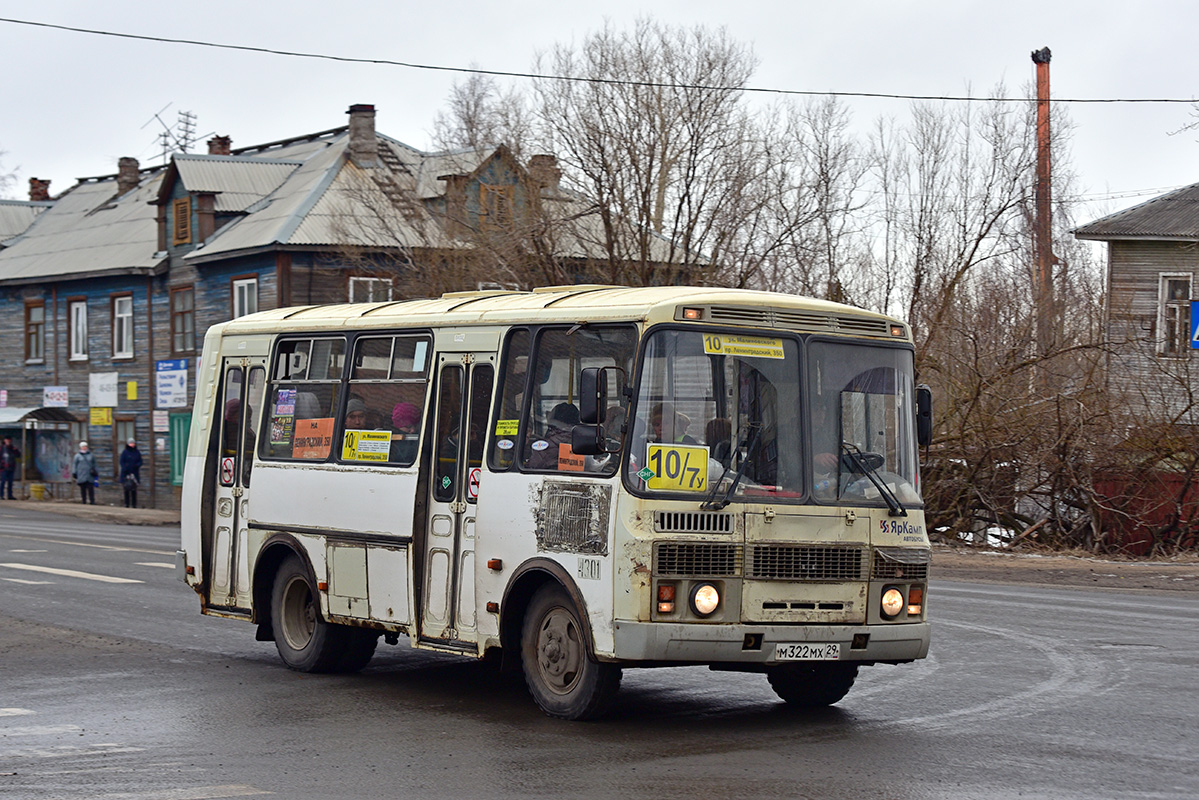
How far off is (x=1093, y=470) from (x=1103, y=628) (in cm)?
1102

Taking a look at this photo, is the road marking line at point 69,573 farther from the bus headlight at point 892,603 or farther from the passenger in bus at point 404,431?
the bus headlight at point 892,603

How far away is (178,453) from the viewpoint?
4609cm

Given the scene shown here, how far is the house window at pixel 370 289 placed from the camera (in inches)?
1451

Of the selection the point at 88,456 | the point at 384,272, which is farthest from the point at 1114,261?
the point at 88,456

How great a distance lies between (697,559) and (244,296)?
3680 centimetres

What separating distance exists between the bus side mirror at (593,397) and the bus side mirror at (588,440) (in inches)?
2.6

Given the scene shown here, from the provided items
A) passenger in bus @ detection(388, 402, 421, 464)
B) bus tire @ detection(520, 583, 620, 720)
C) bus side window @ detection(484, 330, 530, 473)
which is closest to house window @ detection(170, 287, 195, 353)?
passenger in bus @ detection(388, 402, 421, 464)

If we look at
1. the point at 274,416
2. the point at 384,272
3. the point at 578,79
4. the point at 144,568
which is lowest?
the point at 144,568

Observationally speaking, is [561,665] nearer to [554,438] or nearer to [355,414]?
[554,438]

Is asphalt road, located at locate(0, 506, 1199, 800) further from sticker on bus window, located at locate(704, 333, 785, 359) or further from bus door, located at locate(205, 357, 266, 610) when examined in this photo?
sticker on bus window, located at locate(704, 333, 785, 359)

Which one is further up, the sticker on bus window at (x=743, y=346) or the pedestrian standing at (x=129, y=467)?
the sticker on bus window at (x=743, y=346)

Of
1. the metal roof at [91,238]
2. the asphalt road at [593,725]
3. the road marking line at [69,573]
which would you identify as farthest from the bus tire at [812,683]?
the metal roof at [91,238]

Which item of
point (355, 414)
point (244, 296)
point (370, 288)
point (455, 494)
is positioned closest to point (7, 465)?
point (244, 296)

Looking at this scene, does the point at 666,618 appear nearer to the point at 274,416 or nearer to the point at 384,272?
the point at 274,416
